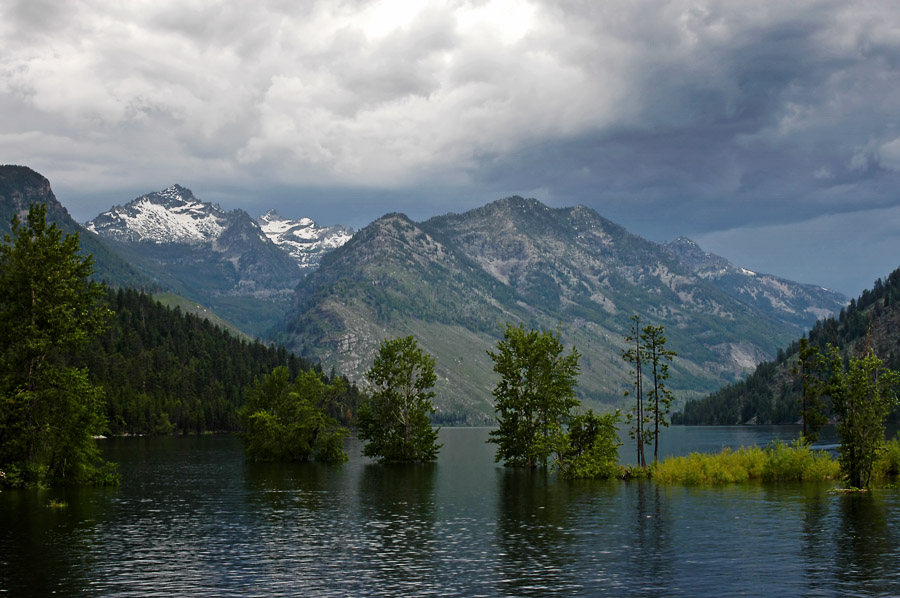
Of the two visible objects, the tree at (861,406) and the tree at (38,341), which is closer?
the tree at (861,406)

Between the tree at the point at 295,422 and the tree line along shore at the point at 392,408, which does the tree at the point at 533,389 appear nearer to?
the tree line along shore at the point at 392,408

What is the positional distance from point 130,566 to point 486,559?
942 inches

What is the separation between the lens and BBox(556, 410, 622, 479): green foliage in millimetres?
117312

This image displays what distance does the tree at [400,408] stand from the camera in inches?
6073

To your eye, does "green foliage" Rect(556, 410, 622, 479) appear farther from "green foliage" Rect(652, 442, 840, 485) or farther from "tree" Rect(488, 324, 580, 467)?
"green foliage" Rect(652, 442, 840, 485)

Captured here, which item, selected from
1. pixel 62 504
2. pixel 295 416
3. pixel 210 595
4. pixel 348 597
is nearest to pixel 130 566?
pixel 210 595

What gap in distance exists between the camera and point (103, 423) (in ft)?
320

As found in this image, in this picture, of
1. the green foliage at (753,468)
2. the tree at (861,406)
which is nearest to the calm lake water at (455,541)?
the tree at (861,406)

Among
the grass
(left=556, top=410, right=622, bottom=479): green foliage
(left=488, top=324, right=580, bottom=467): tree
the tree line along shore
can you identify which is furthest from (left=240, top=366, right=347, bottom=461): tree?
the grass

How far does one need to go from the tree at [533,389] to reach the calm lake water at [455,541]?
21370 mm

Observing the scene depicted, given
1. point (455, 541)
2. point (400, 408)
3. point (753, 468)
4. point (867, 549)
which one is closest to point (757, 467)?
point (753, 468)

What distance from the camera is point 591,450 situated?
119250 millimetres

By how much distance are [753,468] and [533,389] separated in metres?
36.1

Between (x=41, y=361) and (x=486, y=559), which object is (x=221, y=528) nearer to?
(x=486, y=559)
